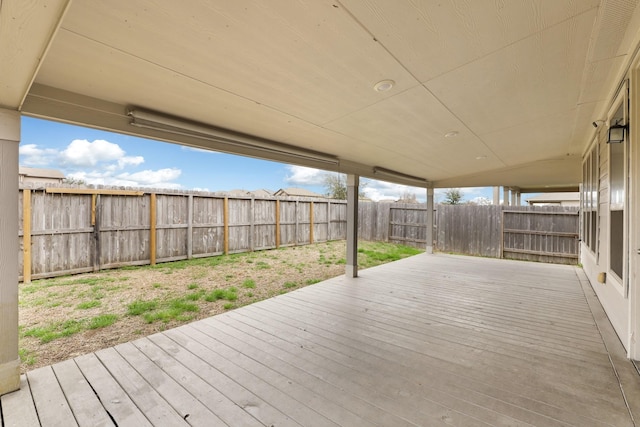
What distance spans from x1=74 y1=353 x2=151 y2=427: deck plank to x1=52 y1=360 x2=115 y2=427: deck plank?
0.03 m

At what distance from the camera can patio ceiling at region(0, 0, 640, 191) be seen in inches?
53.1

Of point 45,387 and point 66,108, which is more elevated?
point 66,108

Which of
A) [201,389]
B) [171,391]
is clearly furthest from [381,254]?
[171,391]

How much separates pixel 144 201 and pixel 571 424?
698 centimetres

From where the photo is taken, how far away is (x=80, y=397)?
1.85 metres

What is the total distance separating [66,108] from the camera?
6.67 feet

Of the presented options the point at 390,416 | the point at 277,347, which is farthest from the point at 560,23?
the point at 277,347

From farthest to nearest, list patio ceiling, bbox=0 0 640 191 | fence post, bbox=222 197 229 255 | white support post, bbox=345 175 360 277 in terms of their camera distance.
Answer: fence post, bbox=222 197 229 255, white support post, bbox=345 175 360 277, patio ceiling, bbox=0 0 640 191

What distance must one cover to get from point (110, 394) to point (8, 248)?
1.21 meters

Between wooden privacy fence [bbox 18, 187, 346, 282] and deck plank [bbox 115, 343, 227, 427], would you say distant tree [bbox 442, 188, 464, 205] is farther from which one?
deck plank [bbox 115, 343, 227, 427]

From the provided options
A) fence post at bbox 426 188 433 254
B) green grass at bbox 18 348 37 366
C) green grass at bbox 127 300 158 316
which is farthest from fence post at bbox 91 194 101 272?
fence post at bbox 426 188 433 254

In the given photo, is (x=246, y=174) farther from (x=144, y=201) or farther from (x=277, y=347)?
(x=277, y=347)

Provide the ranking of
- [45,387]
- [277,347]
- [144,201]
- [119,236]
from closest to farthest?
1. [45,387]
2. [277,347]
3. [119,236]
4. [144,201]

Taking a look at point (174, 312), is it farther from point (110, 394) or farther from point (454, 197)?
point (454, 197)
